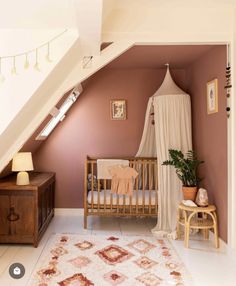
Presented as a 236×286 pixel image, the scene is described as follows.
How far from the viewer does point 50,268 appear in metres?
2.56

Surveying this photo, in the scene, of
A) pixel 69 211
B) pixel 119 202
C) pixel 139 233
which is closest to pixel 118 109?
pixel 119 202

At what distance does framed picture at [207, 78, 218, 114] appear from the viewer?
315 cm

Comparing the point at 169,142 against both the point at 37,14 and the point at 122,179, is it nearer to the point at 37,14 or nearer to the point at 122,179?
the point at 122,179

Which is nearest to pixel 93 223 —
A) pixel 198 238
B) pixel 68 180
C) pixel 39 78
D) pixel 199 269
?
pixel 68 180

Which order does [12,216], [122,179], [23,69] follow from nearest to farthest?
1. [23,69]
2. [12,216]
3. [122,179]

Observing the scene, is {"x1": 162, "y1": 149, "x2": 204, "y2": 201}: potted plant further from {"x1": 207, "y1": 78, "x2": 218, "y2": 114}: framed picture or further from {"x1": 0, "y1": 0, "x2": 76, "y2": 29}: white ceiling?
{"x1": 0, "y1": 0, "x2": 76, "y2": 29}: white ceiling

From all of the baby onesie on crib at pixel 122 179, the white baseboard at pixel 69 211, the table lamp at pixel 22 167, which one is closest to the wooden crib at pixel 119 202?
the baby onesie on crib at pixel 122 179

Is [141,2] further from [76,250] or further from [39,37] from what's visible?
[76,250]

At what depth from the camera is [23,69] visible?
2.27m

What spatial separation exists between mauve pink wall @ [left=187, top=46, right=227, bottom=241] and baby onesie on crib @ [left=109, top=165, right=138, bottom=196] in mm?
926

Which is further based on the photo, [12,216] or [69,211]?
[69,211]

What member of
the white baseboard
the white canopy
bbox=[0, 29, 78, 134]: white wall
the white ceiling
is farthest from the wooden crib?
the white ceiling

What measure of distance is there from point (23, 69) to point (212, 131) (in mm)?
2168

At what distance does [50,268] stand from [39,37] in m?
2.01
